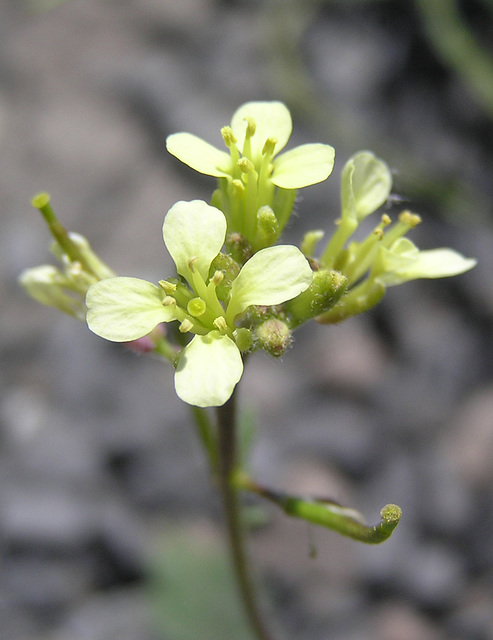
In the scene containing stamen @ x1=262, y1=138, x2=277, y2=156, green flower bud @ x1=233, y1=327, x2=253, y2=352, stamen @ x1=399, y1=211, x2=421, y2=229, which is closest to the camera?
green flower bud @ x1=233, y1=327, x2=253, y2=352

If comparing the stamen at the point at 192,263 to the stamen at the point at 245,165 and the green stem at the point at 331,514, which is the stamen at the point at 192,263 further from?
the green stem at the point at 331,514

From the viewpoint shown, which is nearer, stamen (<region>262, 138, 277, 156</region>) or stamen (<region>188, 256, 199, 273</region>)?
stamen (<region>188, 256, 199, 273</region>)

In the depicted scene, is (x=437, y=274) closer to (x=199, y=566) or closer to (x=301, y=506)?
(x=301, y=506)

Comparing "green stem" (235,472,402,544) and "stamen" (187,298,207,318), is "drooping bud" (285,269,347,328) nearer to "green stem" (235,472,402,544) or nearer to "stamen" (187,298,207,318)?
"stamen" (187,298,207,318)

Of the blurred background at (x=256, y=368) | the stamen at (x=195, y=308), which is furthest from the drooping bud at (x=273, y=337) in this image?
the blurred background at (x=256, y=368)

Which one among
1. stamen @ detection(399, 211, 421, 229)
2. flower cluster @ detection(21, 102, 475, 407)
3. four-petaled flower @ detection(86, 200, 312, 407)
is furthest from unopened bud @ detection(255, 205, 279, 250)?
stamen @ detection(399, 211, 421, 229)

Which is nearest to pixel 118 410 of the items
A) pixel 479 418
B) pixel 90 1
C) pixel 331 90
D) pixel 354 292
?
pixel 479 418
